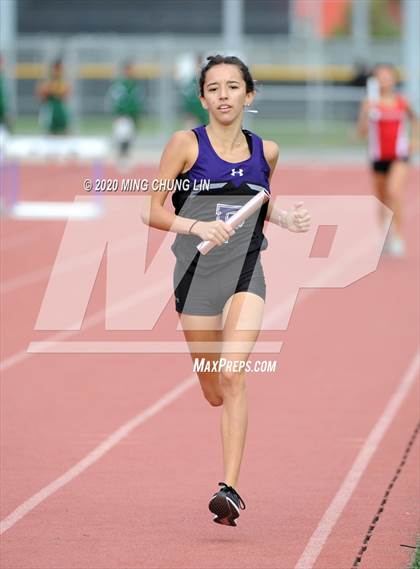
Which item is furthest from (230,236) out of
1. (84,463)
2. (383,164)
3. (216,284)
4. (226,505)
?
(383,164)

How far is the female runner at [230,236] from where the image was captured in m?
6.46

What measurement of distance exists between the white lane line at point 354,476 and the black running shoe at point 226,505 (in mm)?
315

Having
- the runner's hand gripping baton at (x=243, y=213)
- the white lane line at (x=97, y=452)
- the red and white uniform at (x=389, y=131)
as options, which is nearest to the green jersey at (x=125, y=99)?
the red and white uniform at (x=389, y=131)

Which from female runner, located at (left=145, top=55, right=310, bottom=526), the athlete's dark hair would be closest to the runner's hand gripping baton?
female runner, located at (left=145, top=55, right=310, bottom=526)

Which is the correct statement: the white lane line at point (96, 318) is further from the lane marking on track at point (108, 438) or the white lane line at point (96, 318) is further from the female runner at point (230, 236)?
the female runner at point (230, 236)

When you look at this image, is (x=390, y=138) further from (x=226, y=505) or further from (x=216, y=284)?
(x=226, y=505)

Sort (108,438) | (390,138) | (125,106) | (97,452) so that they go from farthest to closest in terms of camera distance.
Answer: (125,106), (390,138), (108,438), (97,452)

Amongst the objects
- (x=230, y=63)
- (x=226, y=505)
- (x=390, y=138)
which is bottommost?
(x=226, y=505)

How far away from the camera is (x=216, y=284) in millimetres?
6656

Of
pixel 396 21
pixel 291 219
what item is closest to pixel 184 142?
pixel 291 219

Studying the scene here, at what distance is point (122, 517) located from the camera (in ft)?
22.5

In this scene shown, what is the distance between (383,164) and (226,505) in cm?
1146

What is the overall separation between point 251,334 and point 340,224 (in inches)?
614

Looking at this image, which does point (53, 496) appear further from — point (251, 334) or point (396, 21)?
point (396, 21)
